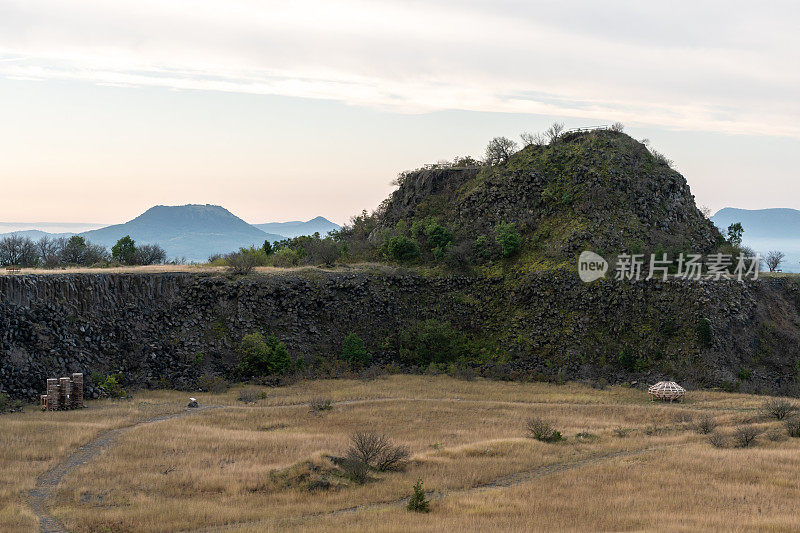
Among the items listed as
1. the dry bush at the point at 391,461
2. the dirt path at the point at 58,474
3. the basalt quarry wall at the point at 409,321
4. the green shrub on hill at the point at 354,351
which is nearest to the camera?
the dirt path at the point at 58,474

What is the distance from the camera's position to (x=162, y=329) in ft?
155

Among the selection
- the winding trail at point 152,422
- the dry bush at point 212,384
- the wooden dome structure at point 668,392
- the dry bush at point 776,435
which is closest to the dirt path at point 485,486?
the winding trail at point 152,422

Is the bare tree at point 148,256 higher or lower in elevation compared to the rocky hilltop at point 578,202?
lower

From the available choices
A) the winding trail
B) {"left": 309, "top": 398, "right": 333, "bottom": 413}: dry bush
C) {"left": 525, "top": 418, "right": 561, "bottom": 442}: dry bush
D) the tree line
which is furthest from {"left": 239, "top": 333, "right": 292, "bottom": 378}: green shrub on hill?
{"left": 525, "top": 418, "right": 561, "bottom": 442}: dry bush

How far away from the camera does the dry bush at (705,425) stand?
32.7 m

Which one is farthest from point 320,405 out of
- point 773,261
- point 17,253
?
point 773,261

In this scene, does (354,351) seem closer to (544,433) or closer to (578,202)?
(544,433)

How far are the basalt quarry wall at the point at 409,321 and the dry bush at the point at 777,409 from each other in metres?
9.53

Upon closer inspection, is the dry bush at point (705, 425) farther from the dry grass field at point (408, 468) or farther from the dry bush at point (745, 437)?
the dry bush at point (745, 437)

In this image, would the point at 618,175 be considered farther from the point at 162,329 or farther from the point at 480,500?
the point at 480,500

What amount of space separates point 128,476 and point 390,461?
30.4 feet

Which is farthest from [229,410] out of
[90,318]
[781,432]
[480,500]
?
[781,432]

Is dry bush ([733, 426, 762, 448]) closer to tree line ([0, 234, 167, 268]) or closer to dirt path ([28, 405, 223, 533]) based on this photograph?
dirt path ([28, 405, 223, 533])

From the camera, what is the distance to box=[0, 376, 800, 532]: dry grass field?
2039 cm
